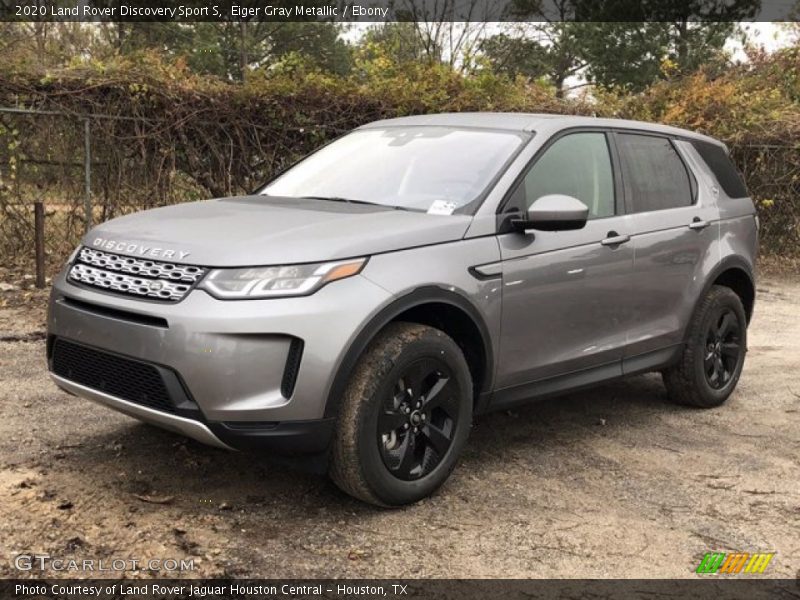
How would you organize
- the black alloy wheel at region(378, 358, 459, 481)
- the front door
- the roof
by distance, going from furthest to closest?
the roof → the front door → the black alloy wheel at region(378, 358, 459, 481)

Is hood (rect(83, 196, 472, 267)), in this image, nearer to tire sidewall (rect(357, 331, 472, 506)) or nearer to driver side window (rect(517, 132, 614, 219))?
tire sidewall (rect(357, 331, 472, 506))

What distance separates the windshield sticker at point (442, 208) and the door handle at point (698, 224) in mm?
1889

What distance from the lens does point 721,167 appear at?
5793 millimetres

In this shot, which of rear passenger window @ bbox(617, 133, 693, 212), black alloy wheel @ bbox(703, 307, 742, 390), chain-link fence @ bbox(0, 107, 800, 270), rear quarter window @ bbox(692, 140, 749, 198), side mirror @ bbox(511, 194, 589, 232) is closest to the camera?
side mirror @ bbox(511, 194, 589, 232)

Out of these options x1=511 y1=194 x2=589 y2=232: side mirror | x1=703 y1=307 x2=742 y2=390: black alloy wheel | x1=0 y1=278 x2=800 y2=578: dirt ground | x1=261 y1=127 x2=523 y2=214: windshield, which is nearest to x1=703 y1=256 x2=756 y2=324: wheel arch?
x1=703 y1=307 x2=742 y2=390: black alloy wheel

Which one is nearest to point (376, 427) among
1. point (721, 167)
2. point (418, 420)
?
point (418, 420)

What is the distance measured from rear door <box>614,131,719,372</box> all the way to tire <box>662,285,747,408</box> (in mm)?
171

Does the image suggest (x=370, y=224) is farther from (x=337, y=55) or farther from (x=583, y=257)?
(x=337, y=55)

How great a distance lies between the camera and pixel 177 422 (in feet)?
10.9

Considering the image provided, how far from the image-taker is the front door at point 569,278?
4.10 m

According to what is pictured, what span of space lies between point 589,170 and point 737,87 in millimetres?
11425

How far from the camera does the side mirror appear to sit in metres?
3.98

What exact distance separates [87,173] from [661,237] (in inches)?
248

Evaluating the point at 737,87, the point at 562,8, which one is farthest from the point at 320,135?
the point at 562,8
